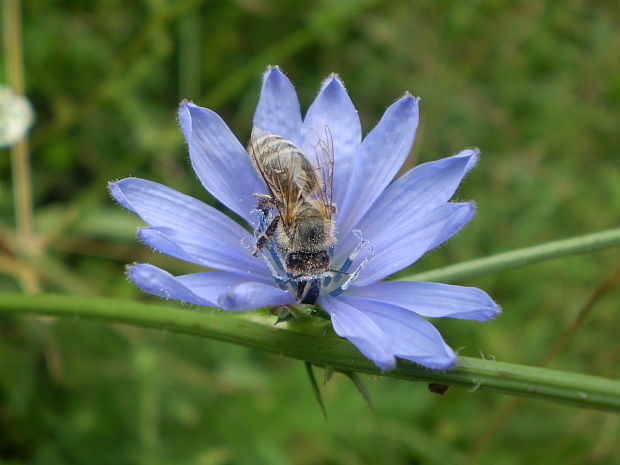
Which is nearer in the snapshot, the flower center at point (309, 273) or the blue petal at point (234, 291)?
the blue petal at point (234, 291)

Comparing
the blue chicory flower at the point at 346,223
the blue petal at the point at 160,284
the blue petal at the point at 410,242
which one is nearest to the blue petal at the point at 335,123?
the blue chicory flower at the point at 346,223

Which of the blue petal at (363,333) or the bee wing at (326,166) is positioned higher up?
the bee wing at (326,166)

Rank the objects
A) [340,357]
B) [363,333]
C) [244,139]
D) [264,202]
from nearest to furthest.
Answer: [363,333], [340,357], [264,202], [244,139]

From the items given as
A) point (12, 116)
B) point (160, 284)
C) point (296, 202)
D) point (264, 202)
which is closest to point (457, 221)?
point (296, 202)

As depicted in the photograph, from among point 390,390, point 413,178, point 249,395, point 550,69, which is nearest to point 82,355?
point 249,395

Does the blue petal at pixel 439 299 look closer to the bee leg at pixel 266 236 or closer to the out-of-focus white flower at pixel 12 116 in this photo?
the bee leg at pixel 266 236

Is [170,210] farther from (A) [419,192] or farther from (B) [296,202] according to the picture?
(A) [419,192]

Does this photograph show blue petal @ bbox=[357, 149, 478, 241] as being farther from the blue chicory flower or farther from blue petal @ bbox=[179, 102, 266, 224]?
blue petal @ bbox=[179, 102, 266, 224]
